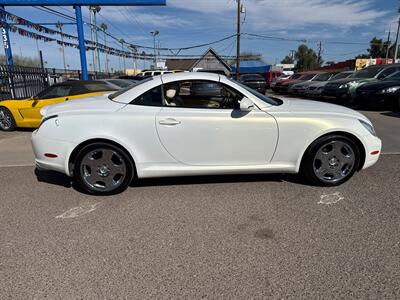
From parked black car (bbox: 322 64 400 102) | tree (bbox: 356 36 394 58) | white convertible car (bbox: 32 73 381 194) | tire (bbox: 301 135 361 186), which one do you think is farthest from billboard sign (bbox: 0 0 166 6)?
tree (bbox: 356 36 394 58)

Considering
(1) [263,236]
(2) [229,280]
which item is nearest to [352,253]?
(1) [263,236]

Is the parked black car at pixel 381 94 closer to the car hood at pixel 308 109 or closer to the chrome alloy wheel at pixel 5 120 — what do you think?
the car hood at pixel 308 109

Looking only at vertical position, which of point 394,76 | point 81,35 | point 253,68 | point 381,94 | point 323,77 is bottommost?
point 381,94

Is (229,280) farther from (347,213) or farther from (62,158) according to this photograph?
(62,158)

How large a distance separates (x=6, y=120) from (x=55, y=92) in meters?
1.63

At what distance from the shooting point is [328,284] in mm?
2203

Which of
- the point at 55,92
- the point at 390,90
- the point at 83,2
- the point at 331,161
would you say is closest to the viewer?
the point at 331,161

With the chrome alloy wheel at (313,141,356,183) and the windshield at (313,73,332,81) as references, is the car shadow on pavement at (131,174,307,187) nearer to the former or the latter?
the chrome alloy wheel at (313,141,356,183)

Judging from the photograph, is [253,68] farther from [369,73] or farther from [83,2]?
[83,2]

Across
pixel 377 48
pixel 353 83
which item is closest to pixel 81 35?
pixel 353 83

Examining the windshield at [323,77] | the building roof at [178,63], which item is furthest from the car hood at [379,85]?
the building roof at [178,63]

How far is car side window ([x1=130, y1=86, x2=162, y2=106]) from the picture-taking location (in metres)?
3.69

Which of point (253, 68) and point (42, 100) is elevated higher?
point (253, 68)

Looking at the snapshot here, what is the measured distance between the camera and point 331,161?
3887mm
